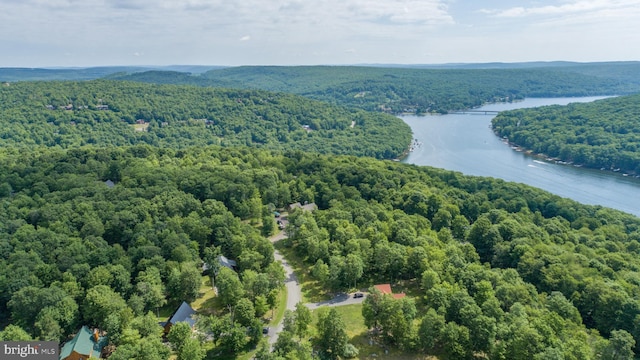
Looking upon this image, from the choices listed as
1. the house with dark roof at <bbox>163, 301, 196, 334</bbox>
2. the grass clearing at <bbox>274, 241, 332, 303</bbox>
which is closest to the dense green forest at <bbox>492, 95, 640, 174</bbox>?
the grass clearing at <bbox>274, 241, 332, 303</bbox>

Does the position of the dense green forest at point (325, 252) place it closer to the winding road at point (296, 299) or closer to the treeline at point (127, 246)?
the treeline at point (127, 246)

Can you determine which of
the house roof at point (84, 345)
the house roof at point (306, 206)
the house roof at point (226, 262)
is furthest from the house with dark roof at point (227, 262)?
the house roof at point (306, 206)

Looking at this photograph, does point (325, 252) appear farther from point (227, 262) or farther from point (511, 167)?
point (511, 167)

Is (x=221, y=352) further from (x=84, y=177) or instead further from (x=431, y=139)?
(x=431, y=139)

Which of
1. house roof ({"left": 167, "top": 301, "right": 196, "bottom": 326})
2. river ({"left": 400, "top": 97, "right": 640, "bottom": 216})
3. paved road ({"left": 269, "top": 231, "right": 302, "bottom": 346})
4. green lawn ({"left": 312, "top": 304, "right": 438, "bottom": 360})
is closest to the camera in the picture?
green lawn ({"left": 312, "top": 304, "right": 438, "bottom": 360})

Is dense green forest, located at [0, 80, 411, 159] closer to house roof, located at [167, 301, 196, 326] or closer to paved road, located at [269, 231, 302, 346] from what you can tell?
paved road, located at [269, 231, 302, 346]
